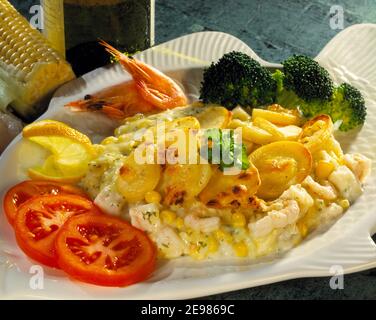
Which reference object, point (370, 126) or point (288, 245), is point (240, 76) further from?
point (288, 245)

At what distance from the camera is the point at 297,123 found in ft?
15.5

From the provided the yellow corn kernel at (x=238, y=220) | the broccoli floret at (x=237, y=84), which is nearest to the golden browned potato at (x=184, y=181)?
the yellow corn kernel at (x=238, y=220)

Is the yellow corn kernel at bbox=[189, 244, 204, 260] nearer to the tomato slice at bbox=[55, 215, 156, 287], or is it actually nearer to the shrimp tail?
the tomato slice at bbox=[55, 215, 156, 287]

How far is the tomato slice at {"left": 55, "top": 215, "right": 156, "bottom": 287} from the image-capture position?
12.3ft

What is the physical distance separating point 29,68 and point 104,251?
5.84 ft

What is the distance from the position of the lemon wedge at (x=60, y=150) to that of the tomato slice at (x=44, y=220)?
254 millimetres

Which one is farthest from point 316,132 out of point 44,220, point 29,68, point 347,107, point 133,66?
point 29,68

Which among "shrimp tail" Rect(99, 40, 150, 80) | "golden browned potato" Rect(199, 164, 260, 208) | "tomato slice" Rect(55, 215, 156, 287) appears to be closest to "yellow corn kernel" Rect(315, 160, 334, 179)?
"golden browned potato" Rect(199, 164, 260, 208)

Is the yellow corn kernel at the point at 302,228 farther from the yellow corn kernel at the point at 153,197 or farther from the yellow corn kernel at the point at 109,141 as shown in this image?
the yellow corn kernel at the point at 109,141

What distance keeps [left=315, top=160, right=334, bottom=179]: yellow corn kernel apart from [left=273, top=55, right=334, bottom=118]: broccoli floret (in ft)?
2.07

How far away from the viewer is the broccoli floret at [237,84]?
486 cm

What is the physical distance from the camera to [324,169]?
4.30 metres

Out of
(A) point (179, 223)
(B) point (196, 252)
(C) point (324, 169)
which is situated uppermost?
(C) point (324, 169)

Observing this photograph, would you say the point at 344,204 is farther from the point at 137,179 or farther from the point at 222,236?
the point at 137,179
